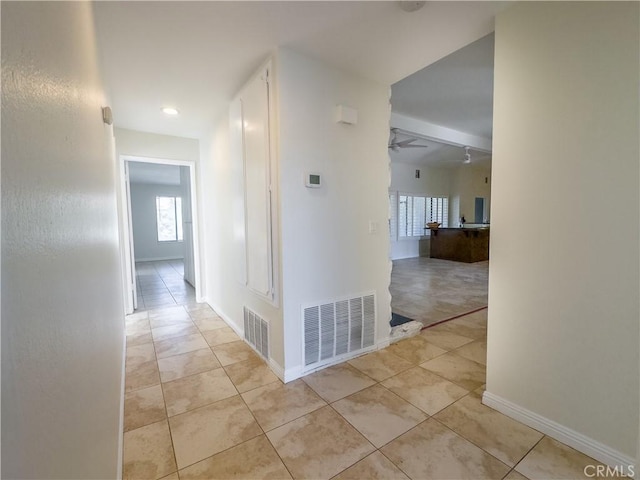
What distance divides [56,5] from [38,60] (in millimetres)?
313

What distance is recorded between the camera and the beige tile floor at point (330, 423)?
144cm

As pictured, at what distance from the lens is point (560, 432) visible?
1.57 metres

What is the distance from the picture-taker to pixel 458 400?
195 cm

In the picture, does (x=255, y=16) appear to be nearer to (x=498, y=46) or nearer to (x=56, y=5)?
(x=56, y=5)

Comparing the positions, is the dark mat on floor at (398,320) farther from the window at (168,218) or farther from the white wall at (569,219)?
the window at (168,218)

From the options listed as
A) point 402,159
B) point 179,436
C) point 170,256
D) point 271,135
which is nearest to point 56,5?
point 271,135

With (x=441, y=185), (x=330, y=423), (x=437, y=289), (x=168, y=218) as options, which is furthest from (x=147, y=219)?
(x=441, y=185)

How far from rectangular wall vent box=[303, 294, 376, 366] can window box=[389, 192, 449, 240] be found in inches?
229

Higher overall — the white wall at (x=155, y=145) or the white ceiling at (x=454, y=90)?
the white ceiling at (x=454, y=90)

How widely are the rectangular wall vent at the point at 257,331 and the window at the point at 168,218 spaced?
299 inches

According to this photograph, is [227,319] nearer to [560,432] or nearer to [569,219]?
[560,432]

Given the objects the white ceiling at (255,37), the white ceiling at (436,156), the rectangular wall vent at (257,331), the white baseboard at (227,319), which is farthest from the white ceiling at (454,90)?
the white baseboard at (227,319)

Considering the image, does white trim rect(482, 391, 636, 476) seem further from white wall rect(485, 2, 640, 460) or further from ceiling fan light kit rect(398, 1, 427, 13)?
ceiling fan light kit rect(398, 1, 427, 13)

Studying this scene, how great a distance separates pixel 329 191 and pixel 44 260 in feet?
6.36
